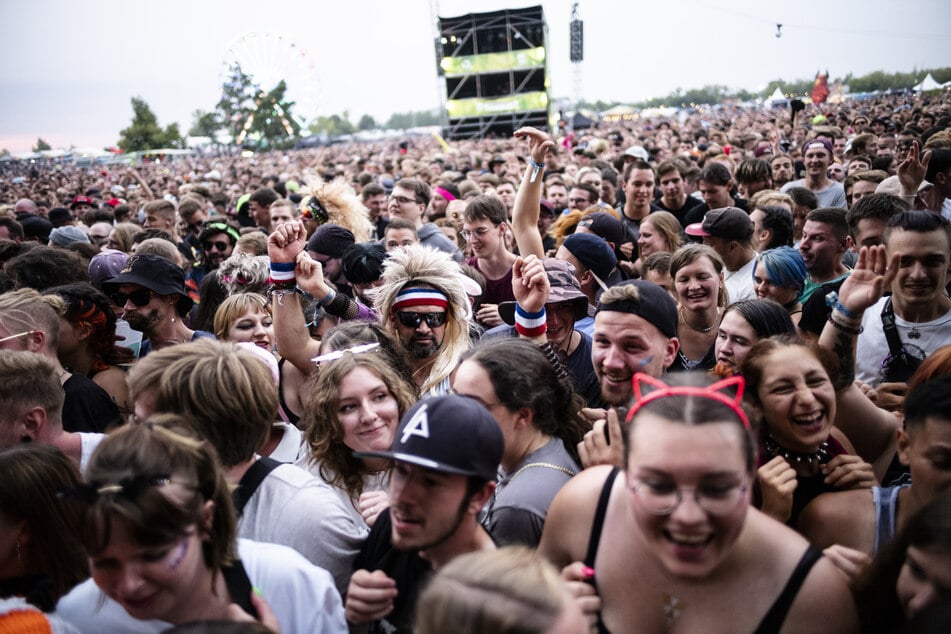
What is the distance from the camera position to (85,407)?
3.15m

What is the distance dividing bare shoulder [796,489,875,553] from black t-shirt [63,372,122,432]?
291cm

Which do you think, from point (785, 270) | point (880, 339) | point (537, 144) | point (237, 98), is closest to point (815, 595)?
point (880, 339)

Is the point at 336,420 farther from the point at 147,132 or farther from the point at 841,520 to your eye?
the point at 147,132

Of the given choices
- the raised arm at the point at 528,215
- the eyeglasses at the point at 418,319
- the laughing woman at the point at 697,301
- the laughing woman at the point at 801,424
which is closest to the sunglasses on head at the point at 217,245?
the raised arm at the point at 528,215

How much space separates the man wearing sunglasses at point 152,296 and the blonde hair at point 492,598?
3178 mm

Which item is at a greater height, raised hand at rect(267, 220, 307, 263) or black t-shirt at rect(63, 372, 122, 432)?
raised hand at rect(267, 220, 307, 263)

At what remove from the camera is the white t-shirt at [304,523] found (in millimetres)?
2186

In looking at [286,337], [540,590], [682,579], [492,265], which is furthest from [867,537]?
[492,265]

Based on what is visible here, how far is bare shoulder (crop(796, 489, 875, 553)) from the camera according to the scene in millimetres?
2035

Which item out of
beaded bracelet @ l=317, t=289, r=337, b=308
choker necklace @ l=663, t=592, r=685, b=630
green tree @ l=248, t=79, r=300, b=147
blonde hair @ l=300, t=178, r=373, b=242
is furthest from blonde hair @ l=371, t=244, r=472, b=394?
green tree @ l=248, t=79, r=300, b=147

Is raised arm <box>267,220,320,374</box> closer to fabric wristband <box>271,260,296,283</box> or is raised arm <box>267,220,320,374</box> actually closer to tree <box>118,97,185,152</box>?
fabric wristband <box>271,260,296,283</box>

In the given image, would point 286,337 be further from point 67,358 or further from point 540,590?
point 540,590

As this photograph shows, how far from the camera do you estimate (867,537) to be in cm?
202

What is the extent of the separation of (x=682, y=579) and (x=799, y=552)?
0.29 m
